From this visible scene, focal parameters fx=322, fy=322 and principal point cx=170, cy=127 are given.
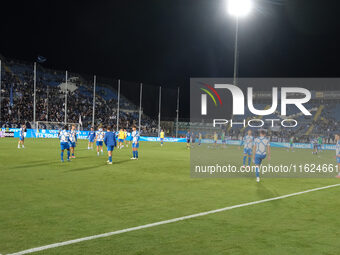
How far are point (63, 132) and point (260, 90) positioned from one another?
5704 cm

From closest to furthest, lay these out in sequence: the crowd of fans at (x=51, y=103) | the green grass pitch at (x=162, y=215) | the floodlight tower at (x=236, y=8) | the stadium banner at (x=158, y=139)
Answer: the green grass pitch at (x=162, y=215) → the floodlight tower at (x=236, y=8) → the crowd of fans at (x=51, y=103) → the stadium banner at (x=158, y=139)

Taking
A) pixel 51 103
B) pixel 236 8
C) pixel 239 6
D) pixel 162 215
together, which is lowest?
pixel 162 215

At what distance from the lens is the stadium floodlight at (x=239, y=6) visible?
2961cm

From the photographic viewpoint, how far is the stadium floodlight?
2961 cm

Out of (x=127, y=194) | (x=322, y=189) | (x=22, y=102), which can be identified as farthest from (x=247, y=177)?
(x=22, y=102)

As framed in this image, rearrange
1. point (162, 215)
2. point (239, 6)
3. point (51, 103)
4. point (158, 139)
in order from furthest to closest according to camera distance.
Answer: point (158, 139) < point (51, 103) < point (239, 6) < point (162, 215)

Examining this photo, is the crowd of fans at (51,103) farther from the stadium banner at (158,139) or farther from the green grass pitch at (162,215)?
the green grass pitch at (162,215)

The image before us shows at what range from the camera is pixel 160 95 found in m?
61.1

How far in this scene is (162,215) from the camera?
722 centimetres

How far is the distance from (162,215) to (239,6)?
2698 centimetres

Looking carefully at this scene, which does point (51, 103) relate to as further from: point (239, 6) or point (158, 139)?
point (239, 6)

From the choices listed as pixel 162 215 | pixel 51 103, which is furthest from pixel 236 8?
pixel 51 103

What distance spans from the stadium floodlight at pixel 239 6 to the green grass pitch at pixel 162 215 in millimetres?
21676

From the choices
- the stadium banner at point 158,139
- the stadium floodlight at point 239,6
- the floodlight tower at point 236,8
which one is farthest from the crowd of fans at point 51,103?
the stadium floodlight at point 239,6
